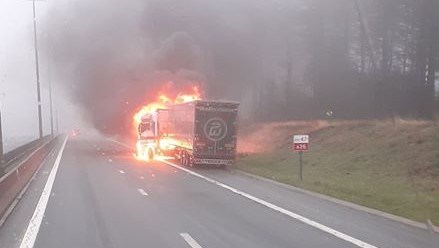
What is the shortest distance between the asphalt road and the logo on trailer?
27.1ft

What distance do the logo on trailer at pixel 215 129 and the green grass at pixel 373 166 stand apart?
1.71m

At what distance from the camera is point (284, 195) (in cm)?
1655

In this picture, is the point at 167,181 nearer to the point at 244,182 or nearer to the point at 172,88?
the point at 244,182

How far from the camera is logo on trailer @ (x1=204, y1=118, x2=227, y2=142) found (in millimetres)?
28062

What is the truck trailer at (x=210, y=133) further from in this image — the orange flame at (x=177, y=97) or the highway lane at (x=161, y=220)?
the orange flame at (x=177, y=97)

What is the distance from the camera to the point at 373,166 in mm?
23156

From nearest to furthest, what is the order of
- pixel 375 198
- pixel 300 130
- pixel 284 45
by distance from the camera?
pixel 375 198, pixel 300 130, pixel 284 45

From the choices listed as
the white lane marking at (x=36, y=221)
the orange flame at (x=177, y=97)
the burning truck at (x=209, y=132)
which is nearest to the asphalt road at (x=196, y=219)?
the white lane marking at (x=36, y=221)

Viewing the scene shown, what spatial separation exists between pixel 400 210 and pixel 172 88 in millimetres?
32884

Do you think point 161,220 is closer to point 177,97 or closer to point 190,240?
point 190,240

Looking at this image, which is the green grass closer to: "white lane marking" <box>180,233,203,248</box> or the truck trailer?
the truck trailer

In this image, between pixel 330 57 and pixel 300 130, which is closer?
pixel 300 130

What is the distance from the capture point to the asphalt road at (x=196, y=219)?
974 cm

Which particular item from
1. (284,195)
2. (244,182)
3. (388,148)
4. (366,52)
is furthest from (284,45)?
(284,195)
